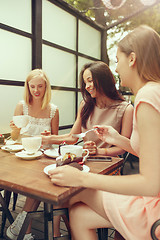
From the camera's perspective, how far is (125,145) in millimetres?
1466

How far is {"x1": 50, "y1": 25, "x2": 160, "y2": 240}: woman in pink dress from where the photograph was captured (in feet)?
2.99

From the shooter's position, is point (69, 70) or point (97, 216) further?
point (69, 70)

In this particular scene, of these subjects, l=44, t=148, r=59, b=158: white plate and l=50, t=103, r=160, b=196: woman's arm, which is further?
l=44, t=148, r=59, b=158: white plate

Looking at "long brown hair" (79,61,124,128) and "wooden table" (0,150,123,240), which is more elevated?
"long brown hair" (79,61,124,128)

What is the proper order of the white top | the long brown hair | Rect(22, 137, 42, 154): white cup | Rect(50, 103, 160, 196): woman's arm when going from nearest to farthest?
Rect(50, 103, 160, 196): woman's arm < Rect(22, 137, 42, 154): white cup < the long brown hair < the white top

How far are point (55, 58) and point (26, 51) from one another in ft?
2.61

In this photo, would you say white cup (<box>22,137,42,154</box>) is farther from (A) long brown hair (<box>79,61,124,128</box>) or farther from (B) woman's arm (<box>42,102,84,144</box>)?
(A) long brown hair (<box>79,61,124,128</box>)

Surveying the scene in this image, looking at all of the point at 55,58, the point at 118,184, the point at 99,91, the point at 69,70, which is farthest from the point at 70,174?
the point at 69,70

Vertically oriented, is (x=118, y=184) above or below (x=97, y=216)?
above

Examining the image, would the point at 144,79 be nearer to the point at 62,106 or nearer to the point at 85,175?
the point at 85,175

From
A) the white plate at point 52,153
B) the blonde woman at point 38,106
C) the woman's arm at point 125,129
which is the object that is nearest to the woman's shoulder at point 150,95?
the white plate at point 52,153

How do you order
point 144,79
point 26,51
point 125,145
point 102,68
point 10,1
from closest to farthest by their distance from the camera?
point 144,79 < point 125,145 < point 102,68 < point 10,1 < point 26,51

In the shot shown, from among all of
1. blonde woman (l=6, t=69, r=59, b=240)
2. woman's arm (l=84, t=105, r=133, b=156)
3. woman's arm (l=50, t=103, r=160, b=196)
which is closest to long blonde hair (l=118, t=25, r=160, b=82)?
woman's arm (l=50, t=103, r=160, b=196)

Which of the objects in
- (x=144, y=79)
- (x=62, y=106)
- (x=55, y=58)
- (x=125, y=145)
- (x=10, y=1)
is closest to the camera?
(x=144, y=79)
